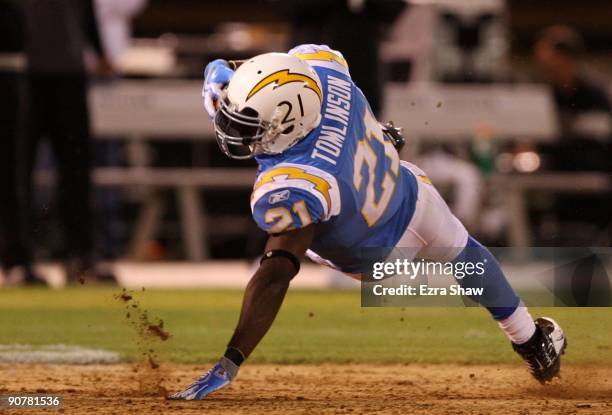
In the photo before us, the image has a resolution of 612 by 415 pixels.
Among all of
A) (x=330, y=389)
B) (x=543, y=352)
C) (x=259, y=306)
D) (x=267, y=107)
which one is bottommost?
(x=330, y=389)

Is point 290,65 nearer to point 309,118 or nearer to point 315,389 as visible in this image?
point 309,118

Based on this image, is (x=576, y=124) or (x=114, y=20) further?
(x=576, y=124)

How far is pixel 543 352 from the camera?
254 inches

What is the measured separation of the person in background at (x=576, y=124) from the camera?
12141 mm

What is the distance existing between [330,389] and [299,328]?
2.30 metres

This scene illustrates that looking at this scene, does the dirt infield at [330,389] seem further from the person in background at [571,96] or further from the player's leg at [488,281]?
the person in background at [571,96]

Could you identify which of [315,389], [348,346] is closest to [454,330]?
[348,346]

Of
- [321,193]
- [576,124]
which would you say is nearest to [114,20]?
[576,124]

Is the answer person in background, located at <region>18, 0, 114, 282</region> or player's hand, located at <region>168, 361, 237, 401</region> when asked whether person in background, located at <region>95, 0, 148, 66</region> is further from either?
player's hand, located at <region>168, 361, 237, 401</region>

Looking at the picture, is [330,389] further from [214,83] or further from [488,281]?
[214,83]

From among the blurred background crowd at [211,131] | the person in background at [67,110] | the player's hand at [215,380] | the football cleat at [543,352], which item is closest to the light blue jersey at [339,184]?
the player's hand at [215,380]

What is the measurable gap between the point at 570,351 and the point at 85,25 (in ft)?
17.7

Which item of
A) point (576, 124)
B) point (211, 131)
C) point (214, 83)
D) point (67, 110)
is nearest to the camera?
point (214, 83)

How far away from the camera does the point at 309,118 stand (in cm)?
583
